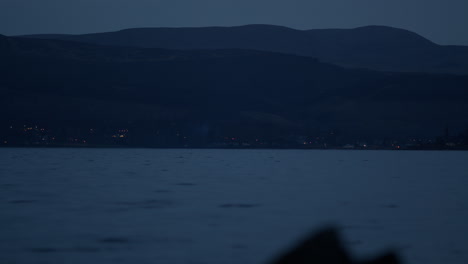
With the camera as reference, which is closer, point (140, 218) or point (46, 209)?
point (140, 218)

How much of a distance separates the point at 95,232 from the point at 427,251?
988 cm

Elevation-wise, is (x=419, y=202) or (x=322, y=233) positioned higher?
(x=322, y=233)

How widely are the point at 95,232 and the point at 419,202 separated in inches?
669

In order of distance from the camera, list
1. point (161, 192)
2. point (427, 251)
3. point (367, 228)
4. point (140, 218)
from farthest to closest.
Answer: point (161, 192)
point (140, 218)
point (367, 228)
point (427, 251)

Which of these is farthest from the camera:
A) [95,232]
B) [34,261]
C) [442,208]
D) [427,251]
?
[442,208]

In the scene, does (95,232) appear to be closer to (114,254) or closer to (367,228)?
(114,254)

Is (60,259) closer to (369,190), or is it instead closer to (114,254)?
(114,254)

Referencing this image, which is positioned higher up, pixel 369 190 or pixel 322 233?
pixel 322 233

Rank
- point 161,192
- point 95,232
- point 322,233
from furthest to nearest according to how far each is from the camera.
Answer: point 161,192 → point 95,232 → point 322,233

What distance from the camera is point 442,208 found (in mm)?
29750

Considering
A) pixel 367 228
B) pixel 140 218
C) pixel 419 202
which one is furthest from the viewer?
pixel 419 202

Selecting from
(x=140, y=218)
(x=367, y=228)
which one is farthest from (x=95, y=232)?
(x=367, y=228)

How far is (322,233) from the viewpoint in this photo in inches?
201

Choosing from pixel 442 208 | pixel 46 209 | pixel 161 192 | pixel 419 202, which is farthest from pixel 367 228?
pixel 161 192
